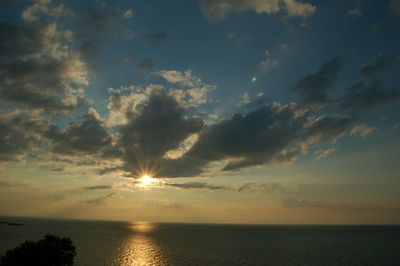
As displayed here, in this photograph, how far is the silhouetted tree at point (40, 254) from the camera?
44000 millimetres

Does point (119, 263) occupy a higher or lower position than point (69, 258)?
lower

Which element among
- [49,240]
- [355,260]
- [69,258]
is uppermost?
[49,240]

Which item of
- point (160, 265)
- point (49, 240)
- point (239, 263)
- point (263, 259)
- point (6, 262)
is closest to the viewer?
point (6, 262)

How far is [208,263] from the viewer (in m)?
85.2

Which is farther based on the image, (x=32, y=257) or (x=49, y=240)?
(x=49, y=240)

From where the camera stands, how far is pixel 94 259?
88188 millimetres

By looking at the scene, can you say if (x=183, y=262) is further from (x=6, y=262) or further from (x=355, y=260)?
(x=355, y=260)

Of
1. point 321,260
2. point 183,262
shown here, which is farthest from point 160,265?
point 321,260

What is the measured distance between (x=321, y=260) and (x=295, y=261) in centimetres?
1082

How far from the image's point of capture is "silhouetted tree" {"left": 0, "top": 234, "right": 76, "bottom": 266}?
144 ft

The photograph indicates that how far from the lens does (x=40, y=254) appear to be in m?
46.2

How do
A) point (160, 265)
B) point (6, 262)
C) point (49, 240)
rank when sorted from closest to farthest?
point (6, 262)
point (49, 240)
point (160, 265)

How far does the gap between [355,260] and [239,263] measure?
1747 inches

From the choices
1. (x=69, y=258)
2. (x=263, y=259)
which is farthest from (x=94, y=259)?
(x=263, y=259)
